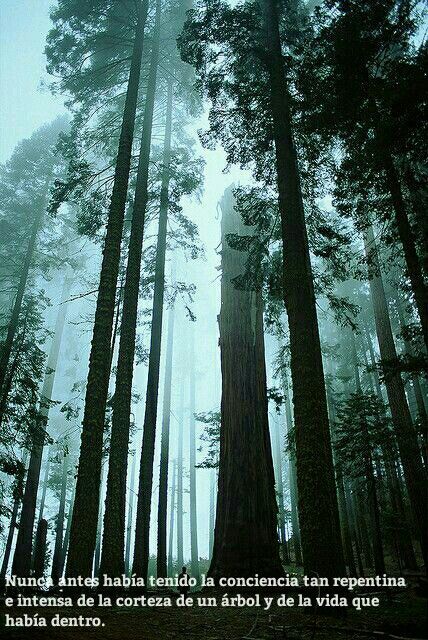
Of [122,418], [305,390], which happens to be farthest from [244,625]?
[122,418]

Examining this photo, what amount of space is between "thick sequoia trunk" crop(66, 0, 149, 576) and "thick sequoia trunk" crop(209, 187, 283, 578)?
3.32 meters

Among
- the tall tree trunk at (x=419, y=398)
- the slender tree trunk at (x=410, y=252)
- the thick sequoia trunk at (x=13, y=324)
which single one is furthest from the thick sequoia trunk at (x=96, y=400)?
the thick sequoia trunk at (x=13, y=324)

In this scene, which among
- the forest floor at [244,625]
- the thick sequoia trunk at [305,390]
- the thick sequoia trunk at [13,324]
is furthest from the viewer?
the thick sequoia trunk at [13,324]

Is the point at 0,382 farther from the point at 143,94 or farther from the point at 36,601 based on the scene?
the point at 143,94

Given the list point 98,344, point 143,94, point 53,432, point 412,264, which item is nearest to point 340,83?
point 412,264

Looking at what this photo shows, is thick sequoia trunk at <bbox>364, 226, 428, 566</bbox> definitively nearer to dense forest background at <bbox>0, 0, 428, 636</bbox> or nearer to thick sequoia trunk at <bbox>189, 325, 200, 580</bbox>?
dense forest background at <bbox>0, 0, 428, 636</bbox>

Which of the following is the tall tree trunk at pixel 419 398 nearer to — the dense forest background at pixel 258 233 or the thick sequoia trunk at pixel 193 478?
the dense forest background at pixel 258 233

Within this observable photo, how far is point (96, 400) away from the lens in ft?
22.3

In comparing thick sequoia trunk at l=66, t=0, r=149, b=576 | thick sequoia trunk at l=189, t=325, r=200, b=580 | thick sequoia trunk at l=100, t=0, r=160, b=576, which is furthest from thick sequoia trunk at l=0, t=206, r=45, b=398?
thick sequoia trunk at l=189, t=325, r=200, b=580

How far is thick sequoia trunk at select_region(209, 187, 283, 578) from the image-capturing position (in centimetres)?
798

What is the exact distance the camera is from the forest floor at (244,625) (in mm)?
3482

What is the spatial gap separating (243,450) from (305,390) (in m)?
4.01

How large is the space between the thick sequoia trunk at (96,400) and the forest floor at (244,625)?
95 centimetres

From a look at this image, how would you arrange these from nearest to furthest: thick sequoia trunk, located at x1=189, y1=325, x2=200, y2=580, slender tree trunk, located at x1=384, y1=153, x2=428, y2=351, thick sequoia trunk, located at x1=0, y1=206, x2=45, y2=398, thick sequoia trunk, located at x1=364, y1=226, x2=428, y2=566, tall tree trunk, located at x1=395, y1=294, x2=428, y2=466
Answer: slender tree trunk, located at x1=384, y1=153, x2=428, y2=351 < tall tree trunk, located at x1=395, y1=294, x2=428, y2=466 < thick sequoia trunk, located at x1=364, y1=226, x2=428, y2=566 < thick sequoia trunk, located at x1=0, y1=206, x2=45, y2=398 < thick sequoia trunk, located at x1=189, y1=325, x2=200, y2=580
